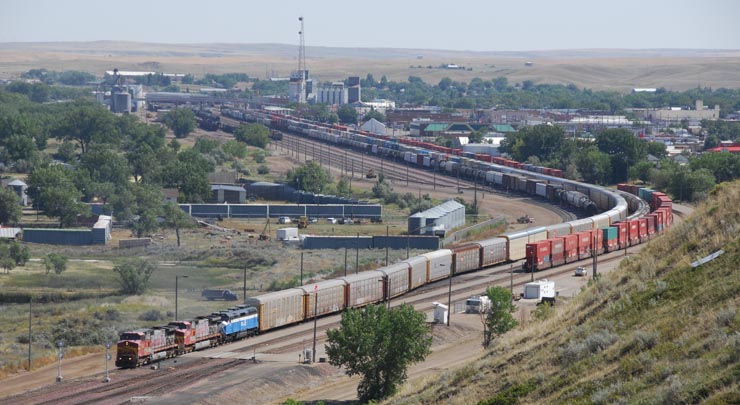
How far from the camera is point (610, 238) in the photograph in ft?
275

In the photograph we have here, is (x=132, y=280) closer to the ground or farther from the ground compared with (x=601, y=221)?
closer to the ground

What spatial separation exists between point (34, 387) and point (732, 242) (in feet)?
91.5

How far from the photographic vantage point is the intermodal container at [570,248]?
79.9 meters

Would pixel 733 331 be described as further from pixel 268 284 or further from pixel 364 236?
pixel 364 236

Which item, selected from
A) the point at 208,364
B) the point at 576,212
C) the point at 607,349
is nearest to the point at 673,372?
the point at 607,349

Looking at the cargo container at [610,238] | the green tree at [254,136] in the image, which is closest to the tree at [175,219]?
the cargo container at [610,238]

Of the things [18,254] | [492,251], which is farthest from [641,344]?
[18,254]

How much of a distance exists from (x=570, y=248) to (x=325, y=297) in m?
24.4

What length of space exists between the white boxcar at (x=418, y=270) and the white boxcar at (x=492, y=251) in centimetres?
774

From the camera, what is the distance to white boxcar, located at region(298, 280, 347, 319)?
6072 centimetres

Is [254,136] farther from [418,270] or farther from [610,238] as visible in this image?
[418,270]

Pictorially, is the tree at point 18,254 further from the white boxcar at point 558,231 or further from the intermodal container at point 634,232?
the intermodal container at point 634,232

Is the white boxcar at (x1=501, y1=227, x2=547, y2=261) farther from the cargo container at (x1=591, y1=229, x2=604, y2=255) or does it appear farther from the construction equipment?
the construction equipment

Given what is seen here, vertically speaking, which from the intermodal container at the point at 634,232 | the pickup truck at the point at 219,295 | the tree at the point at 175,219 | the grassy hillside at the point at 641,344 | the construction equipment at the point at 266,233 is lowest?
the construction equipment at the point at 266,233
